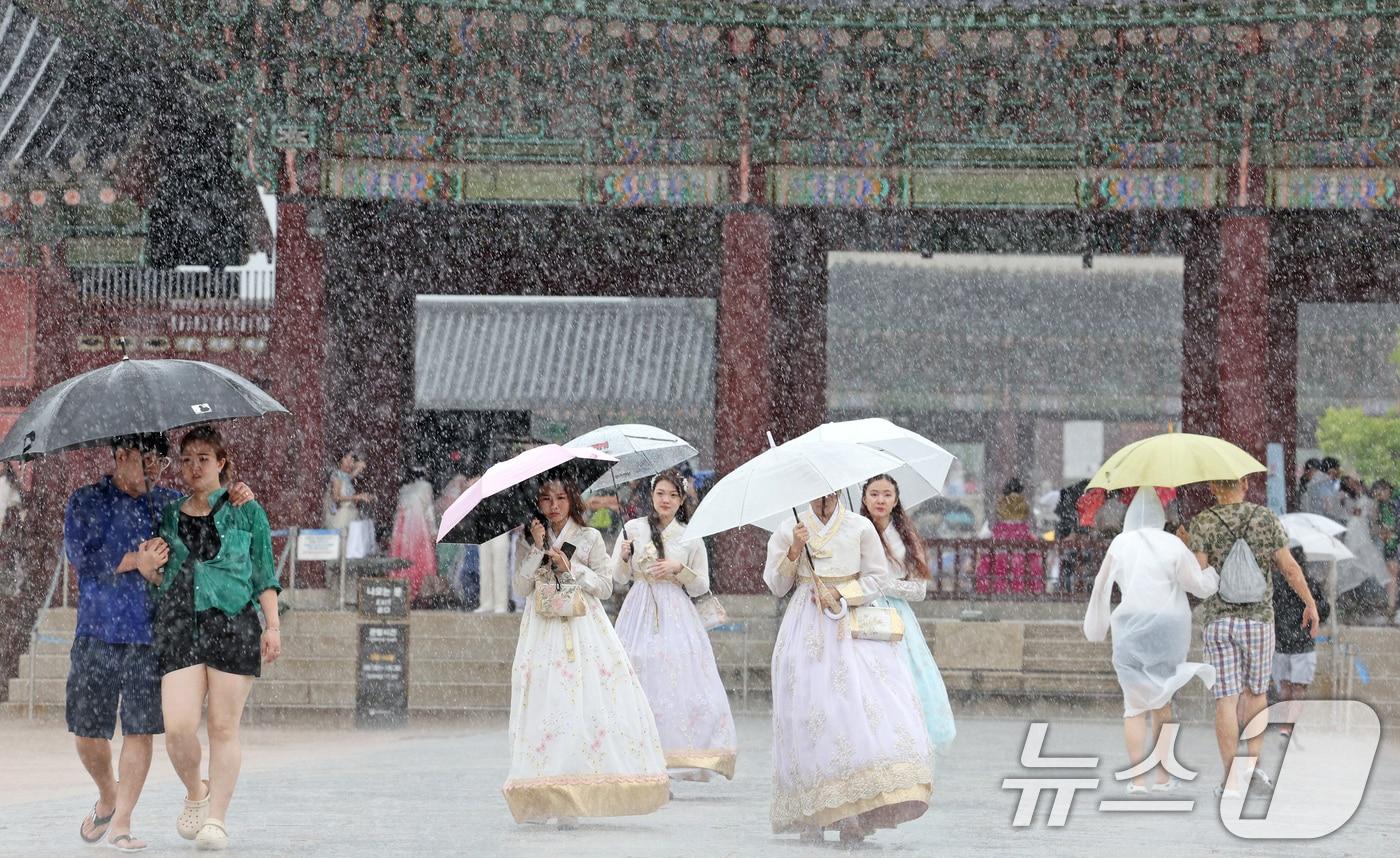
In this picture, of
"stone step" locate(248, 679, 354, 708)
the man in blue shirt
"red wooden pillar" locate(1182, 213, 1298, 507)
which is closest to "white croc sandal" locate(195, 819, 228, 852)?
the man in blue shirt

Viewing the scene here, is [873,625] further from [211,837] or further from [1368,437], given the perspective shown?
[1368,437]

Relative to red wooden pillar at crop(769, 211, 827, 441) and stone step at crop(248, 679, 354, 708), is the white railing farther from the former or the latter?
red wooden pillar at crop(769, 211, 827, 441)

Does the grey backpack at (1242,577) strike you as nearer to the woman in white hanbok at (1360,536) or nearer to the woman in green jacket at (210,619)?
the woman in green jacket at (210,619)

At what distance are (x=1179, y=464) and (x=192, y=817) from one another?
16.6 ft

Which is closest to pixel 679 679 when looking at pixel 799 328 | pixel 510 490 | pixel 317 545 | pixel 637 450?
pixel 637 450

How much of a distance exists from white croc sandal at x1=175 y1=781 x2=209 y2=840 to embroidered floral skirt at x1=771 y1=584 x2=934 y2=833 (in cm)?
234

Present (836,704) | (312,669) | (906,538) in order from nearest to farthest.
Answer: (836,704) < (906,538) < (312,669)

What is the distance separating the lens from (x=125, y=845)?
26.0 ft

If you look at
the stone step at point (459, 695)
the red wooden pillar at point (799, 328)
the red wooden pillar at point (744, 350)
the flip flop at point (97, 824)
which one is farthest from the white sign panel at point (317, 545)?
the flip flop at point (97, 824)

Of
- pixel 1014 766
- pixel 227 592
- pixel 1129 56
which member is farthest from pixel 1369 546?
pixel 227 592

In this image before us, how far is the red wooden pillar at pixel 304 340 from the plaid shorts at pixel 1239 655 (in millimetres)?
9830

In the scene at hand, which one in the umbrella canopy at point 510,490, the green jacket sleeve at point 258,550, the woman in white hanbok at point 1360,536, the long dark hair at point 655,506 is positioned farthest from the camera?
the woman in white hanbok at point 1360,536

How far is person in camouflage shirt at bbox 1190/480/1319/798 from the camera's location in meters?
10.0

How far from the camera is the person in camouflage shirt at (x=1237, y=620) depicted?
32.9 feet
